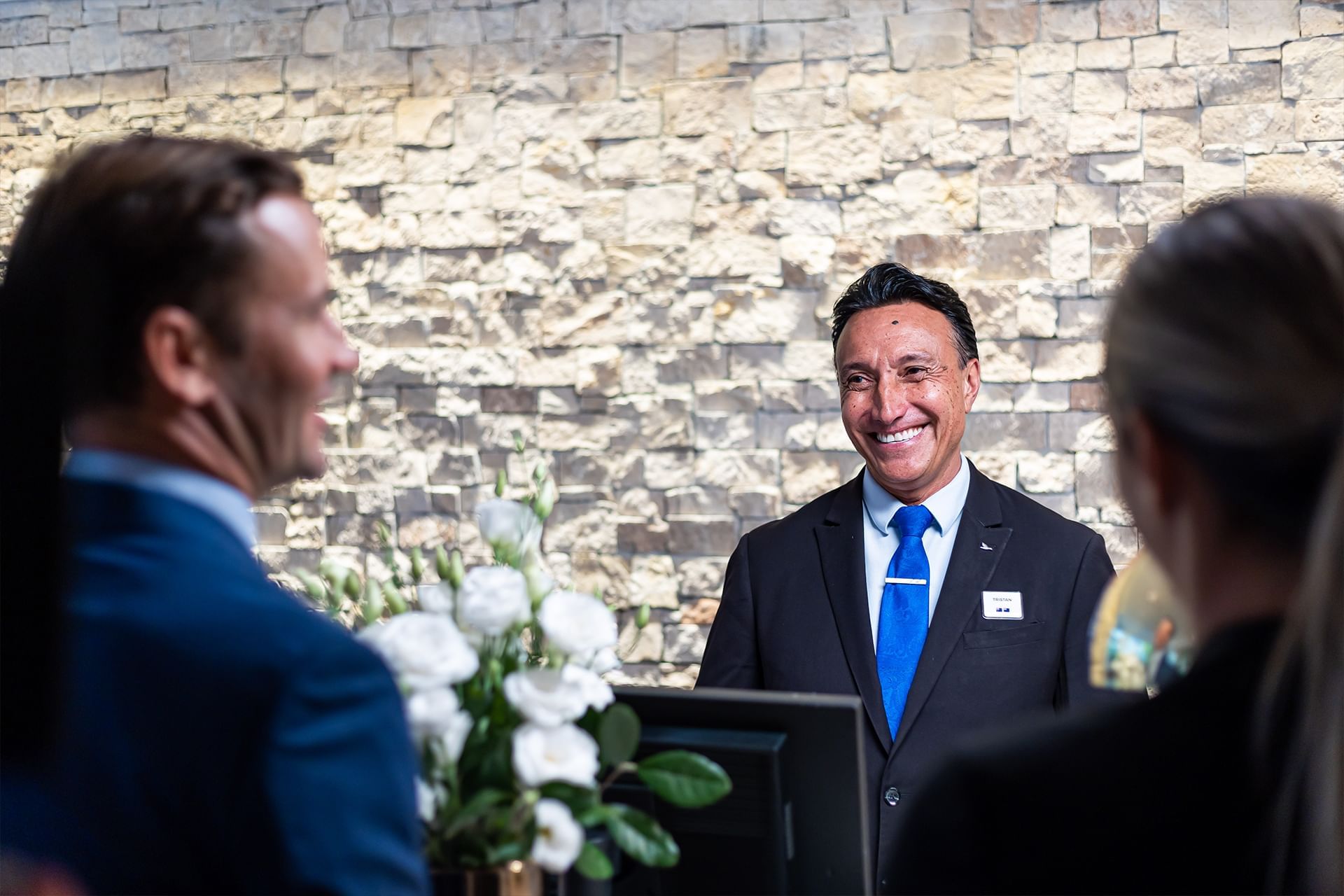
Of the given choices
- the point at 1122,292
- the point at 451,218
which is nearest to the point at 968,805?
the point at 1122,292

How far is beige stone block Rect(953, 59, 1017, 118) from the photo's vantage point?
387cm

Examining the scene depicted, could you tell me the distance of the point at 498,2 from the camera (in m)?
4.25

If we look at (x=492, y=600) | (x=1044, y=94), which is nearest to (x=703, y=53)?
(x=1044, y=94)

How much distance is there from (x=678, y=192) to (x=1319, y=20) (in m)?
2.12

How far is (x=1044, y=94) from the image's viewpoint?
384 centimetres

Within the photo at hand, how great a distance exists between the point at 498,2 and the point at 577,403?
1.50 m

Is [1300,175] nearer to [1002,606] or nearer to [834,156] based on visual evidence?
[834,156]

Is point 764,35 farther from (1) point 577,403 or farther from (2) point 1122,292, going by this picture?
(2) point 1122,292

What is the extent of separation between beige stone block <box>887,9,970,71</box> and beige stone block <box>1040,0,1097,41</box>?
0.82ft

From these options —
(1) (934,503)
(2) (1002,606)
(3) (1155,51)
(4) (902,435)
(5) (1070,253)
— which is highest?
(3) (1155,51)

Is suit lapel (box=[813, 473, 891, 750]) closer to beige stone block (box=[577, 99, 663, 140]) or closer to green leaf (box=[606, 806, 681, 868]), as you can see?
green leaf (box=[606, 806, 681, 868])

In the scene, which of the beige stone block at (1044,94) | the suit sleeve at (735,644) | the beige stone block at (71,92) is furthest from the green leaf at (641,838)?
the beige stone block at (71,92)

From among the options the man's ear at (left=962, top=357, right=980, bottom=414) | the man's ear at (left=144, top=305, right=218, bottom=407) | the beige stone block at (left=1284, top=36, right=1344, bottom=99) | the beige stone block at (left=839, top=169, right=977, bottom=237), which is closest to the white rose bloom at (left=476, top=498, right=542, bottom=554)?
the man's ear at (left=144, top=305, right=218, bottom=407)

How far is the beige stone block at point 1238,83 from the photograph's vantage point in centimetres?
371
